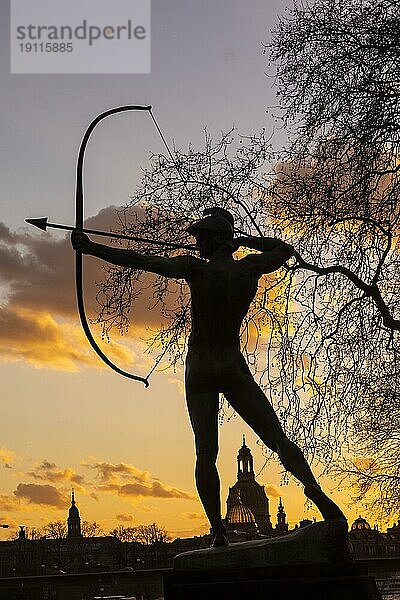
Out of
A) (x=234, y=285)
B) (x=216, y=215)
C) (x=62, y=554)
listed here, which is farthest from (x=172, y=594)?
(x=62, y=554)

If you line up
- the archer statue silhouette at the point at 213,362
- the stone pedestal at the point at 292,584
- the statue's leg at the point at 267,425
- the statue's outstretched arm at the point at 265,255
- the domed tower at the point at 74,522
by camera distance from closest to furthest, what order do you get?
the stone pedestal at the point at 292,584, the statue's leg at the point at 267,425, the archer statue silhouette at the point at 213,362, the statue's outstretched arm at the point at 265,255, the domed tower at the point at 74,522

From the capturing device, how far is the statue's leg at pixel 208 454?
339 inches

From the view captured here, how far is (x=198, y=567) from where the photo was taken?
8.11 meters

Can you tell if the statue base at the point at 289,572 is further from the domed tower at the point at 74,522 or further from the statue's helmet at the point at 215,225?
the domed tower at the point at 74,522

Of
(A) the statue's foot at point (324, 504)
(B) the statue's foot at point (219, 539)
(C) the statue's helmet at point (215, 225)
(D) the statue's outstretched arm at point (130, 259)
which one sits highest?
(C) the statue's helmet at point (215, 225)

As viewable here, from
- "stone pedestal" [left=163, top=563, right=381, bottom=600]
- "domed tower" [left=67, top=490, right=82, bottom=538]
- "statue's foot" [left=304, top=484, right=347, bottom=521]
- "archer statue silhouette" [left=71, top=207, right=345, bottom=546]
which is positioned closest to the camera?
"stone pedestal" [left=163, top=563, right=381, bottom=600]

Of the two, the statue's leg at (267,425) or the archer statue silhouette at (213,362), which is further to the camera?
A: the archer statue silhouette at (213,362)

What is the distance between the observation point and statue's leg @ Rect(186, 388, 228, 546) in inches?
339

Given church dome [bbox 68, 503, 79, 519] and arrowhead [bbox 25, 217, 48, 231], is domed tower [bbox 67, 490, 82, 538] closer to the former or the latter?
church dome [bbox 68, 503, 79, 519]

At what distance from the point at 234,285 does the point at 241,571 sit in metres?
2.27

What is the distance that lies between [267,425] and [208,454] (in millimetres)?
538

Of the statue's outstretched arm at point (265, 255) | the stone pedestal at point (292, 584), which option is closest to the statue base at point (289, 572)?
the stone pedestal at point (292, 584)

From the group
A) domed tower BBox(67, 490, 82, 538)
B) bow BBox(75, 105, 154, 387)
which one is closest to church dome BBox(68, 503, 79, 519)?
domed tower BBox(67, 490, 82, 538)

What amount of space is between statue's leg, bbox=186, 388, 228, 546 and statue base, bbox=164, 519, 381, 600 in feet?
1.96
